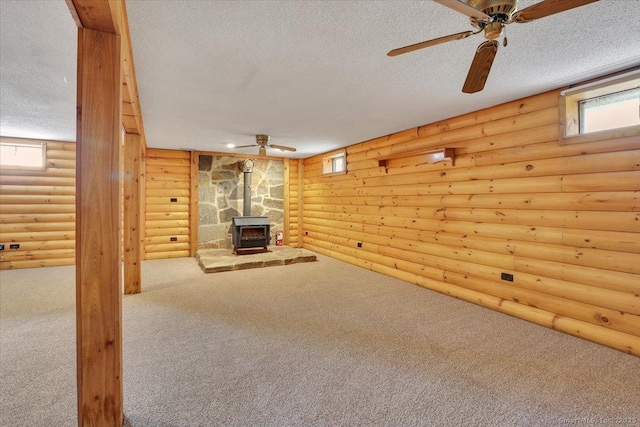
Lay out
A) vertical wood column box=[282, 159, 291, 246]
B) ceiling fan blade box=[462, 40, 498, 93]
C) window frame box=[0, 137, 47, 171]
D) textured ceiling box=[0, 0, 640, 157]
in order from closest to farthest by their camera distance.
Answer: ceiling fan blade box=[462, 40, 498, 93] < textured ceiling box=[0, 0, 640, 157] < window frame box=[0, 137, 47, 171] < vertical wood column box=[282, 159, 291, 246]

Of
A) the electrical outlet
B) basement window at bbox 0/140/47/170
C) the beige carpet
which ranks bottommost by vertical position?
the beige carpet

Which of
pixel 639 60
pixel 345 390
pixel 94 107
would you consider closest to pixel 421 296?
pixel 345 390

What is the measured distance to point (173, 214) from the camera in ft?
19.9

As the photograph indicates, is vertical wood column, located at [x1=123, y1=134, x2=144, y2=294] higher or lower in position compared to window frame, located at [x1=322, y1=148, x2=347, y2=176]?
lower

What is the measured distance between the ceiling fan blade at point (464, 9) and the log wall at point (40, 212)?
19.7 feet

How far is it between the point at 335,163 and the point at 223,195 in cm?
253

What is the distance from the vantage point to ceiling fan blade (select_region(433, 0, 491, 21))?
125 cm

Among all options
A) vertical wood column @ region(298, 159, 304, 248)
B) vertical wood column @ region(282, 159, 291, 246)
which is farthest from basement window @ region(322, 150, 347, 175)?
vertical wood column @ region(282, 159, 291, 246)

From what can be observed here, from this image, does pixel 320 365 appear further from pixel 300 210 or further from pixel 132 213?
pixel 300 210

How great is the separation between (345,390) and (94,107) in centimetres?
205

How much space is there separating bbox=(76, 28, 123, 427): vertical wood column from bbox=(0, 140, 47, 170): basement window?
17.2ft

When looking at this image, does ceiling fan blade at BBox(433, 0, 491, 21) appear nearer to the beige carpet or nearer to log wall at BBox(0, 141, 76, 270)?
the beige carpet

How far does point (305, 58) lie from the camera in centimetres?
220

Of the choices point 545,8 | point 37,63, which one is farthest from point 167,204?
point 545,8
